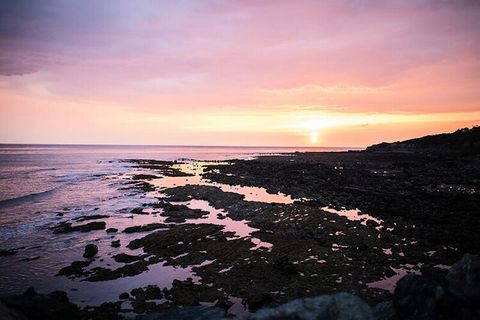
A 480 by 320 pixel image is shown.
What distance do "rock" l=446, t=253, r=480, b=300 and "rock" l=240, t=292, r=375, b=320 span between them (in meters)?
4.43

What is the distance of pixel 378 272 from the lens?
15.2 metres

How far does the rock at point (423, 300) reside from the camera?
7656mm

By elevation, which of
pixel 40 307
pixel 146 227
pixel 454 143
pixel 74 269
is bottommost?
pixel 74 269

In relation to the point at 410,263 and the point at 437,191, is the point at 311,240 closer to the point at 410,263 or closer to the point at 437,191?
the point at 410,263

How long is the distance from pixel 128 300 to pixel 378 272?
38.9 ft

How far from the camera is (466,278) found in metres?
9.80

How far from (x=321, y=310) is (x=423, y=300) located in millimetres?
3093

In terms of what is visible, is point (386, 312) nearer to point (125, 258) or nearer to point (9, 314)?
point (9, 314)

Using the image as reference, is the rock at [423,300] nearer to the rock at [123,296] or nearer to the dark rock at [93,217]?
the rock at [123,296]

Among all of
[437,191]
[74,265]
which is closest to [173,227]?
[74,265]

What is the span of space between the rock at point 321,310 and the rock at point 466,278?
4.43 metres

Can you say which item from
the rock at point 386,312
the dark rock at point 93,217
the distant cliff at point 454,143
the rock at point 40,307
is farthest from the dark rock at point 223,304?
the distant cliff at point 454,143

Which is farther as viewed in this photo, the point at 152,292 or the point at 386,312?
the point at 152,292

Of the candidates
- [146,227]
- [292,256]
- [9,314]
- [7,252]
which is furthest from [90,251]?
[292,256]
